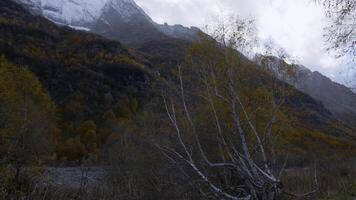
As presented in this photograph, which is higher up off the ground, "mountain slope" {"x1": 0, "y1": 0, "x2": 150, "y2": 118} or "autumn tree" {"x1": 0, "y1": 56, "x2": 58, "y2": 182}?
"autumn tree" {"x1": 0, "y1": 56, "x2": 58, "y2": 182}

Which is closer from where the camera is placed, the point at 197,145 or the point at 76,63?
the point at 197,145

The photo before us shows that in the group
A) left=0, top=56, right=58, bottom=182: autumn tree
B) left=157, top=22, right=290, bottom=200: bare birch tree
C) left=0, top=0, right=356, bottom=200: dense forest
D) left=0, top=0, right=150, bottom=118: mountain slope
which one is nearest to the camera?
left=157, top=22, right=290, bottom=200: bare birch tree

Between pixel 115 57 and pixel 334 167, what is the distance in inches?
3446

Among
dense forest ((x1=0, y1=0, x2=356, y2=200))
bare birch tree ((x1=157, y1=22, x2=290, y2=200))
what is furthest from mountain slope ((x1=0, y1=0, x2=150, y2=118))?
bare birch tree ((x1=157, y1=22, x2=290, y2=200))

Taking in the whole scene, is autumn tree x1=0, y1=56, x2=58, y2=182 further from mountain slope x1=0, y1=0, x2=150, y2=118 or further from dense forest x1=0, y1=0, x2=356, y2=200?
mountain slope x1=0, y1=0, x2=150, y2=118

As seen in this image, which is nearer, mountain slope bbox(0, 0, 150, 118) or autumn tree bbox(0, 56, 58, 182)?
autumn tree bbox(0, 56, 58, 182)

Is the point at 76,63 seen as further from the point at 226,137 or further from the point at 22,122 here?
the point at 226,137

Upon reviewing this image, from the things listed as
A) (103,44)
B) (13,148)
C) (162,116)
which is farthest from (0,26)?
(13,148)

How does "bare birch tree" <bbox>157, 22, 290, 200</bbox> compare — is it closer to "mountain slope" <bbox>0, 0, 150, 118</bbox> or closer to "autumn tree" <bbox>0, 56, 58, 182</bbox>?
"autumn tree" <bbox>0, 56, 58, 182</bbox>

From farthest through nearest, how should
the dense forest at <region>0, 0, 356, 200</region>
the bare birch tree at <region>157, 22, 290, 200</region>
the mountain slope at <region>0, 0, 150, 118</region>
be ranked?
1. the mountain slope at <region>0, 0, 150, 118</region>
2. the dense forest at <region>0, 0, 356, 200</region>
3. the bare birch tree at <region>157, 22, 290, 200</region>

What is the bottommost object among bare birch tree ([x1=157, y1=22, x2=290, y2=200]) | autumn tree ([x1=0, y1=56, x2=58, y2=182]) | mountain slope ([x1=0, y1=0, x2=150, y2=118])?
mountain slope ([x1=0, y1=0, x2=150, y2=118])

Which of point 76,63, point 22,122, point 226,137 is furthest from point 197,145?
point 76,63

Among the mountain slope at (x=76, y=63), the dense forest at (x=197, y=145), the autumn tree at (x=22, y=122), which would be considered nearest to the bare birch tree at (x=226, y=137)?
the dense forest at (x=197, y=145)

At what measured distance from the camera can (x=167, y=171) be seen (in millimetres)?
16359
